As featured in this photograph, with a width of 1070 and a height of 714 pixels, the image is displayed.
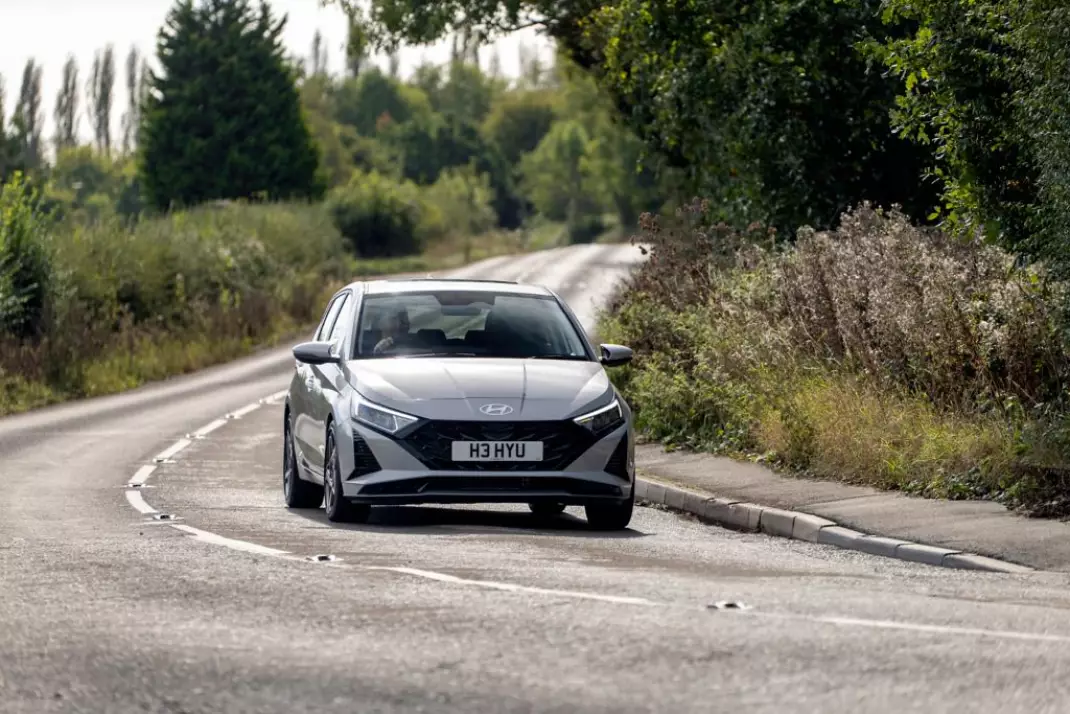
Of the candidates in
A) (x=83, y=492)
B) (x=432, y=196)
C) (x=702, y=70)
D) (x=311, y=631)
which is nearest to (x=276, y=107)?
(x=432, y=196)

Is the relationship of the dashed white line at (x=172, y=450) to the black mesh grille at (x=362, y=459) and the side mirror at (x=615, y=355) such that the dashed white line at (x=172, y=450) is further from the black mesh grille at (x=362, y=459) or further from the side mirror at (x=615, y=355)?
the black mesh grille at (x=362, y=459)

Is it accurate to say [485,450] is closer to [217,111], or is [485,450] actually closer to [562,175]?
[217,111]

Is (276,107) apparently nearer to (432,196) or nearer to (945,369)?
(432,196)

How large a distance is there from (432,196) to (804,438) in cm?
10560

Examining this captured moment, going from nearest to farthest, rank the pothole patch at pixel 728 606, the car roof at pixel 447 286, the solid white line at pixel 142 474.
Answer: the pothole patch at pixel 728 606
the car roof at pixel 447 286
the solid white line at pixel 142 474

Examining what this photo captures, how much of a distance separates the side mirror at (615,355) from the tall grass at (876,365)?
211 centimetres

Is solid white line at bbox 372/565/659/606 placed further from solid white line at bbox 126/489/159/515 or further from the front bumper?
solid white line at bbox 126/489/159/515

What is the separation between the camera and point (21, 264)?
32969 mm

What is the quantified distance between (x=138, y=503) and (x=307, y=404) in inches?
72.9

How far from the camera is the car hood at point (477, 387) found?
12438 millimetres

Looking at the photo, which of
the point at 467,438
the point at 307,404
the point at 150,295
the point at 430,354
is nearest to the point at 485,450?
the point at 467,438

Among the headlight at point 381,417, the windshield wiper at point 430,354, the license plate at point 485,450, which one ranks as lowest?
the license plate at point 485,450

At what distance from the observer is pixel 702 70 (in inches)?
1021

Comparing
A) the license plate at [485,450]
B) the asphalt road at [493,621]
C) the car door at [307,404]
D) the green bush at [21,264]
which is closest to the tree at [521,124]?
the green bush at [21,264]
